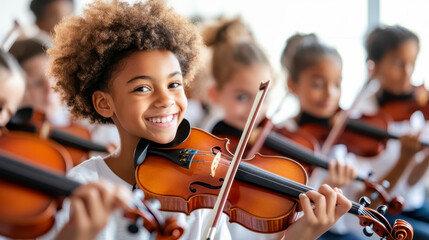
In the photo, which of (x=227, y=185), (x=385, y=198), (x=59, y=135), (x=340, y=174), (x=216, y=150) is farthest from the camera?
(x=59, y=135)

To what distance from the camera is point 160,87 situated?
2.21ft

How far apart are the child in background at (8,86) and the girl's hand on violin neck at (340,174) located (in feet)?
2.21

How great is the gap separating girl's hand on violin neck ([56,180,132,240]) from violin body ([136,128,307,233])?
0.46 feet

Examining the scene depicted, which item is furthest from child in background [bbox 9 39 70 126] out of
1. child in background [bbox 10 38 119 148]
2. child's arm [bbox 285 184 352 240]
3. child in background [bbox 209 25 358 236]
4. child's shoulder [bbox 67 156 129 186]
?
child's arm [bbox 285 184 352 240]

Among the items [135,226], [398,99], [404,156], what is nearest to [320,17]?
[398,99]

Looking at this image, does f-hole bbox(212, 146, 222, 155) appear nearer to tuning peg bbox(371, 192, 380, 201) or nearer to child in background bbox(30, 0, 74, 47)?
tuning peg bbox(371, 192, 380, 201)

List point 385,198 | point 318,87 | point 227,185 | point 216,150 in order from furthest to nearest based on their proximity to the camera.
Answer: point 318,87, point 385,198, point 216,150, point 227,185

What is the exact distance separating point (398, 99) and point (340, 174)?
608 millimetres

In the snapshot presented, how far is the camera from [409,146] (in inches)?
56.3

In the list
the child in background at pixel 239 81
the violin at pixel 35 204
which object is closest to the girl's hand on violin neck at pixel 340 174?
the child in background at pixel 239 81

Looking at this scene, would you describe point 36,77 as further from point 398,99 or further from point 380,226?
point 398,99

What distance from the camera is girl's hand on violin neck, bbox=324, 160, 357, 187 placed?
3.47ft

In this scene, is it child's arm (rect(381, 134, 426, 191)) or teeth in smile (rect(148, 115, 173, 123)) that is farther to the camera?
child's arm (rect(381, 134, 426, 191))

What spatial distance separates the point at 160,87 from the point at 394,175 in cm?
101
